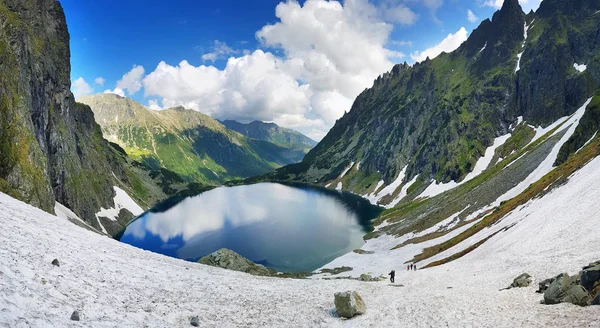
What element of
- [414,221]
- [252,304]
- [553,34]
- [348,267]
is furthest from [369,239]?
[553,34]

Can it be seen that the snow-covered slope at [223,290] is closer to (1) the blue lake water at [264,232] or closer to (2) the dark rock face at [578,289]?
(2) the dark rock face at [578,289]

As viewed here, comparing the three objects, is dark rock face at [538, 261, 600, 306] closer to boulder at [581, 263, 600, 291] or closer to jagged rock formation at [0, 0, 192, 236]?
boulder at [581, 263, 600, 291]

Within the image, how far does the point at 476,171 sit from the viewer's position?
155500mm

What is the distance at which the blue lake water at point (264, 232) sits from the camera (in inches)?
3794

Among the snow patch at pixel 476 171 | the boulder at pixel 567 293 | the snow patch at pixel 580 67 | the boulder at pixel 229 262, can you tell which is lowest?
the boulder at pixel 229 262

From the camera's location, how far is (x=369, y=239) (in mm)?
108438

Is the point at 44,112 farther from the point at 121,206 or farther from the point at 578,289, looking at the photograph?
the point at 578,289

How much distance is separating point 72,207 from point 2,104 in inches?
2006

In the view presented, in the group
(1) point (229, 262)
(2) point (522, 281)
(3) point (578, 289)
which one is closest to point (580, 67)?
(2) point (522, 281)

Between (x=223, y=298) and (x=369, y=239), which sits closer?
(x=223, y=298)

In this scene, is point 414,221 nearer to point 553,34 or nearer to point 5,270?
point 5,270

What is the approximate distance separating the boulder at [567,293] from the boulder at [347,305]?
11.5 m

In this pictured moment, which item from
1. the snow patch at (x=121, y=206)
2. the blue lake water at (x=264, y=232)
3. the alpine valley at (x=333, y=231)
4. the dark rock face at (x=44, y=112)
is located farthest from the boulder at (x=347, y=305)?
the snow patch at (x=121, y=206)

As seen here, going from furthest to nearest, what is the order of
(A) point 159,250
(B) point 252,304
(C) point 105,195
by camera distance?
(C) point 105,195, (A) point 159,250, (B) point 252,304
